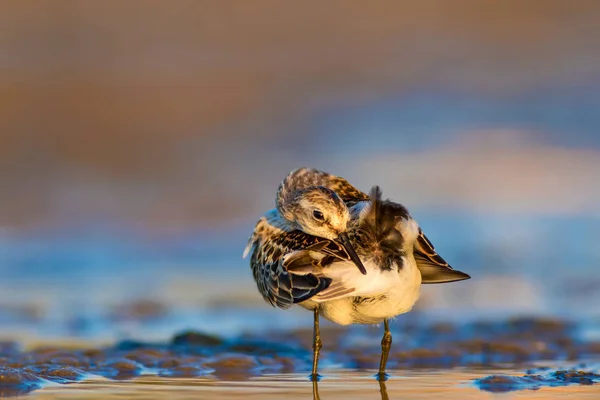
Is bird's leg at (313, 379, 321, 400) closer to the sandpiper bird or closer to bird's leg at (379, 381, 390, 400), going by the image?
the sandpiper bird

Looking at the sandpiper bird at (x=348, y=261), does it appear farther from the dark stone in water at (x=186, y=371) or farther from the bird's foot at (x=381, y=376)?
the dark stone in water at (x=186, y=371)

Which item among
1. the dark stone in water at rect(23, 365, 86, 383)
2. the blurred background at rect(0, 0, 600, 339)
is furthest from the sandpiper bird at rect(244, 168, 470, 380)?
the blurred background at rect(0, 0, 600, 339)

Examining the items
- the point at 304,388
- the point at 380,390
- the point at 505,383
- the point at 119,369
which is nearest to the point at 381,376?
the point at 380,390

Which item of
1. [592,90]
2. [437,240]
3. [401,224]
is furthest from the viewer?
[592,90]

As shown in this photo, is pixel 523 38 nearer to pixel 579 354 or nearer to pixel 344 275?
pixel 579 354

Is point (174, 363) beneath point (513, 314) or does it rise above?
beneath

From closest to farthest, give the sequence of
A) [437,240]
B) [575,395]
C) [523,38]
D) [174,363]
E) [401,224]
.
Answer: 1. [575,395]
2. [401,224]
3. [174,363]
4. [437,240]
5. [523,38]

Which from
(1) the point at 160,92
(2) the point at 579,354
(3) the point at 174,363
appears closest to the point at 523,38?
(1) the point at 160,92

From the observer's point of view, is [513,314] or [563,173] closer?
[513,314]
